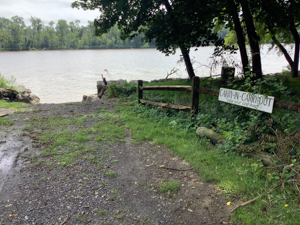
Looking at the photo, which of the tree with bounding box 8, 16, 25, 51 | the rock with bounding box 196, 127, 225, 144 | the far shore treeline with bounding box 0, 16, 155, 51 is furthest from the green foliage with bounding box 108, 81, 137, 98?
the tree with bounding box 8, 16, 25, 51

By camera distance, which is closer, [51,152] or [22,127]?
[51,152]

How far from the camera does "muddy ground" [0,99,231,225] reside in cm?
309

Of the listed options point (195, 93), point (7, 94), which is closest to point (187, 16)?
point (195, 93)

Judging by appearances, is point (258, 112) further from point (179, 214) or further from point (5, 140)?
point (5, 140)

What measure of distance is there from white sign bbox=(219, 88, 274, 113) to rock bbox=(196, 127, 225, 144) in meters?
0.78

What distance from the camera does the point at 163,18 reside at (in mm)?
8516

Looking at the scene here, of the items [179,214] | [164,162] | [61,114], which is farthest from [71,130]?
[179,214]

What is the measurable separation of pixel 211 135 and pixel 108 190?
2580 mm

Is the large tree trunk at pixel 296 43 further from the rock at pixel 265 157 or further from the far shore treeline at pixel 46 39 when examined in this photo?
the far shore treeline at pixel 46 39

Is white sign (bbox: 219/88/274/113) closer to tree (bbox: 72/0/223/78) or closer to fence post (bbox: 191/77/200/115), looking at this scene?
fence post (bbox: 191/77/200/115)

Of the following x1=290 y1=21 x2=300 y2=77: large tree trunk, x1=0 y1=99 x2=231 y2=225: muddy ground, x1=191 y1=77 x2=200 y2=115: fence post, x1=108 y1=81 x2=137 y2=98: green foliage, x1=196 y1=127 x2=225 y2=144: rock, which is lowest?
x1=0 y1=99 x2=231 y2=225: muddy ground

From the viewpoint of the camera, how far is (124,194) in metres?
3.57

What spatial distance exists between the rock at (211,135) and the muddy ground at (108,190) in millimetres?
919

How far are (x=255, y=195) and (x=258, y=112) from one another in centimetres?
171
